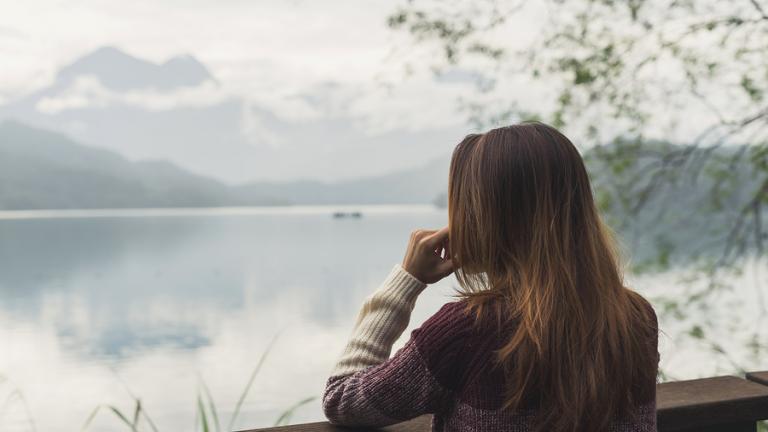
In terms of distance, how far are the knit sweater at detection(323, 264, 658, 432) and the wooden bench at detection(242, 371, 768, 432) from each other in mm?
118

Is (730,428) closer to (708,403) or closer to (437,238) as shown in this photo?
(708,403)

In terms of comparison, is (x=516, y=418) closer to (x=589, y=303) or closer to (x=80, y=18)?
(x=589, y=303)

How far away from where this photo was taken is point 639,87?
464cm

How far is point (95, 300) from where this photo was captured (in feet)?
83.9

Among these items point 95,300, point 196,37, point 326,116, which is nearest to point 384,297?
point 95,300

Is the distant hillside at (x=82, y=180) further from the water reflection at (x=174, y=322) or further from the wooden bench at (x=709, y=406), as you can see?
the wooden bench at (x=709, y=406)

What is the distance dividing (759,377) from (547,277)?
0.70 m

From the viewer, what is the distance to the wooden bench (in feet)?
4.28

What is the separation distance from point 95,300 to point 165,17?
236 feet

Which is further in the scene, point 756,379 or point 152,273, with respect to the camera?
point 152,273

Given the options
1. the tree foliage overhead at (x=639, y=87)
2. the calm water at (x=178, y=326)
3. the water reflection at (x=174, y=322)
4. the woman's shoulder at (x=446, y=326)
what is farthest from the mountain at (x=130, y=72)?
the woman's shoulder at (x=446, y=326)

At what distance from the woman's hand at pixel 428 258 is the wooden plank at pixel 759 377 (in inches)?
27.5

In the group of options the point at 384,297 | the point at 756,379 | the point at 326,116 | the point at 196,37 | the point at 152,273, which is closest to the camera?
the point at 384,297

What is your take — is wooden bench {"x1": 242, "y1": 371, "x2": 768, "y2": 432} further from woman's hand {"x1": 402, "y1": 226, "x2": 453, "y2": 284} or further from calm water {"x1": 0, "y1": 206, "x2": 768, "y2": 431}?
woman's hand {"x1": 402, "y1": 226, "x2": 453, "y2": 284}
